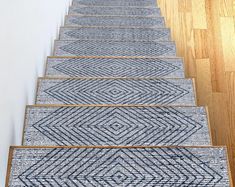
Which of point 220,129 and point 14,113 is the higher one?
point 14,113

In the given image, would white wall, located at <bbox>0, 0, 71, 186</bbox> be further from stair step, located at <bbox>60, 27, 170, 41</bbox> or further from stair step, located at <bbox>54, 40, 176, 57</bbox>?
stair step, located at <bbox>60, 27, 170, 41</bbox>

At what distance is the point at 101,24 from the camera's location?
2852 mm

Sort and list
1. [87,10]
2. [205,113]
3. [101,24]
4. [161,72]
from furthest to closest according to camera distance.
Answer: [87,10]
[101,24]
[161,72]
[205,113]

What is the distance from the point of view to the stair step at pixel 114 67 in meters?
2.08

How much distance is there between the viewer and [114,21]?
2865 millimetres

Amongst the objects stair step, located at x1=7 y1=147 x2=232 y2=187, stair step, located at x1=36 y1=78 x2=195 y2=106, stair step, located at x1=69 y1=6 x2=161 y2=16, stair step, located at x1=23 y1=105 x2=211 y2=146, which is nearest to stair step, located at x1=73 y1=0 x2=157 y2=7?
stair step, located at x1=69 y1=6 x2=161 y2=16

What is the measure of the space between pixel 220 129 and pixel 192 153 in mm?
1139

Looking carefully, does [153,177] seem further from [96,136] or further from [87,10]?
[87,10]

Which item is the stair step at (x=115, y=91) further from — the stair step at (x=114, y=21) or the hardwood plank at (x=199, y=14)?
the hardwood plank at (x=199, y=14)

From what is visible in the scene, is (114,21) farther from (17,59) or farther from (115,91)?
(17,59)

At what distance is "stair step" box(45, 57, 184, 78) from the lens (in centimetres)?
208

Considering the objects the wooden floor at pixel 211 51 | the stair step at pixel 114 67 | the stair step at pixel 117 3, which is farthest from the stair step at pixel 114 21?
the stair step at pixel 114 67

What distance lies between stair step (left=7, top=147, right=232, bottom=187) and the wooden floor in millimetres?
958

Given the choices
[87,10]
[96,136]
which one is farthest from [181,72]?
[87,10]
